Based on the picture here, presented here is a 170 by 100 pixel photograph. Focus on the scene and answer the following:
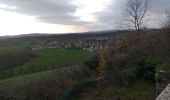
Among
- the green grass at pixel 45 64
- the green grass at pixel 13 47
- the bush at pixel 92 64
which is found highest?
the bush at pixel 92 64

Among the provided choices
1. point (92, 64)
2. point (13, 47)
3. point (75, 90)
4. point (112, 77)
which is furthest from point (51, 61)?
point (112, 77)

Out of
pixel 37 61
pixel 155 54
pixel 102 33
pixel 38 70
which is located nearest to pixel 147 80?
pixel 155 54

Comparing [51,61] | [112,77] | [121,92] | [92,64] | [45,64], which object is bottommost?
[45,64]

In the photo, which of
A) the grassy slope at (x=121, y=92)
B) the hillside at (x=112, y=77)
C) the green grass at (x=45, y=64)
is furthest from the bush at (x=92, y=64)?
the green grass at (x=45, y=64)

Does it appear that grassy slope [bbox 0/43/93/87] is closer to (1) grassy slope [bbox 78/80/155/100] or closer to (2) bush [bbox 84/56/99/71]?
(2) bush [bbox 84/56/99/71]

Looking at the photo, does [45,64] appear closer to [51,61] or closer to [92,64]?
[51,61]

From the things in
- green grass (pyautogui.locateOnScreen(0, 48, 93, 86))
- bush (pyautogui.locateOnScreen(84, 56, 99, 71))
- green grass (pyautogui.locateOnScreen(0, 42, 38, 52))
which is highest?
bush (pyautogui.locateOnScreen(84, 56, 99, 71))

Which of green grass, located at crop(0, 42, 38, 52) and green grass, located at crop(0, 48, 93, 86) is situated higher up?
green grass, located at crop(0, 42, 38, 52)

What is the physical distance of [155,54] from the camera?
2666cm

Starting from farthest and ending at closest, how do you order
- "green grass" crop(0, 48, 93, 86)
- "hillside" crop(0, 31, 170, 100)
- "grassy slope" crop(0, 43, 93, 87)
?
"grassy slope" crop(0, 43, 93, 87) < "green grass" crop(0, 48, 93, 86) < "hillside" crop(0, 31, 170, 100)

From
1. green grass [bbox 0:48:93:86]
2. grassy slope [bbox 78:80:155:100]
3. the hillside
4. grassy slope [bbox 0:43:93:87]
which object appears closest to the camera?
grassy slope [bbox 78:80:155:100]

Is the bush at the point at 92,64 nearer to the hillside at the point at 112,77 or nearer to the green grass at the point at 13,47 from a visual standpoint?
the hillside at the point at 112,77

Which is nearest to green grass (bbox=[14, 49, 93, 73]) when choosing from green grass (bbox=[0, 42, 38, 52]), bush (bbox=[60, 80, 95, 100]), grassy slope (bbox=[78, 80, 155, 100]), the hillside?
the hillside

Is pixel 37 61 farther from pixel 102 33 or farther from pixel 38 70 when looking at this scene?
pixel 102 33
